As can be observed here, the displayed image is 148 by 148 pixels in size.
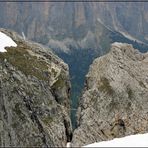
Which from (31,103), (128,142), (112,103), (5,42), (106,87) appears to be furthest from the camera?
(5,42)

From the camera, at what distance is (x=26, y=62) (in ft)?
170

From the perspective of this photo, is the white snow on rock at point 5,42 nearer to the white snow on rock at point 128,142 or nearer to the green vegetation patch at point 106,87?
the green vegetation patch at point 106,87

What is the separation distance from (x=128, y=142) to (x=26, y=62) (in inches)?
603

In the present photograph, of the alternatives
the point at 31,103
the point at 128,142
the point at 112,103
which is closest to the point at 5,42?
the point at 31,103

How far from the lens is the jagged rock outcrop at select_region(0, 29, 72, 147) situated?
150 ft

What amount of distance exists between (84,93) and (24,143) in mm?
10778

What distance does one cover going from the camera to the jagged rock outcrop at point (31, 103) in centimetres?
4581

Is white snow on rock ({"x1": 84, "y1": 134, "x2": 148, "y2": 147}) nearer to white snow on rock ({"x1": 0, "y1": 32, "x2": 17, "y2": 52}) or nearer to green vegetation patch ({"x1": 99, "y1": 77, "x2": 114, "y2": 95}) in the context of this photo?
green vegetation patch ({"x1": 99, "y1": 77, "x2": 114, "y2": 95})

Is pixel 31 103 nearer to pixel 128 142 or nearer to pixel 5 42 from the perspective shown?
pixel 128 142

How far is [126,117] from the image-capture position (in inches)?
2021

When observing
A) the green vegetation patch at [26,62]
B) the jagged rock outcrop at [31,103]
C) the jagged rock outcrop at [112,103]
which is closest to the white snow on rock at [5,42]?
the green vegetation patch at [26,62]

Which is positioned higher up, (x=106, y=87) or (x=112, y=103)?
(x=106, y=87)

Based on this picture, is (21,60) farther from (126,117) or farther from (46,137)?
(126,117)

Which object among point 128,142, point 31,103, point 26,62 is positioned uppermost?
point 26,62
